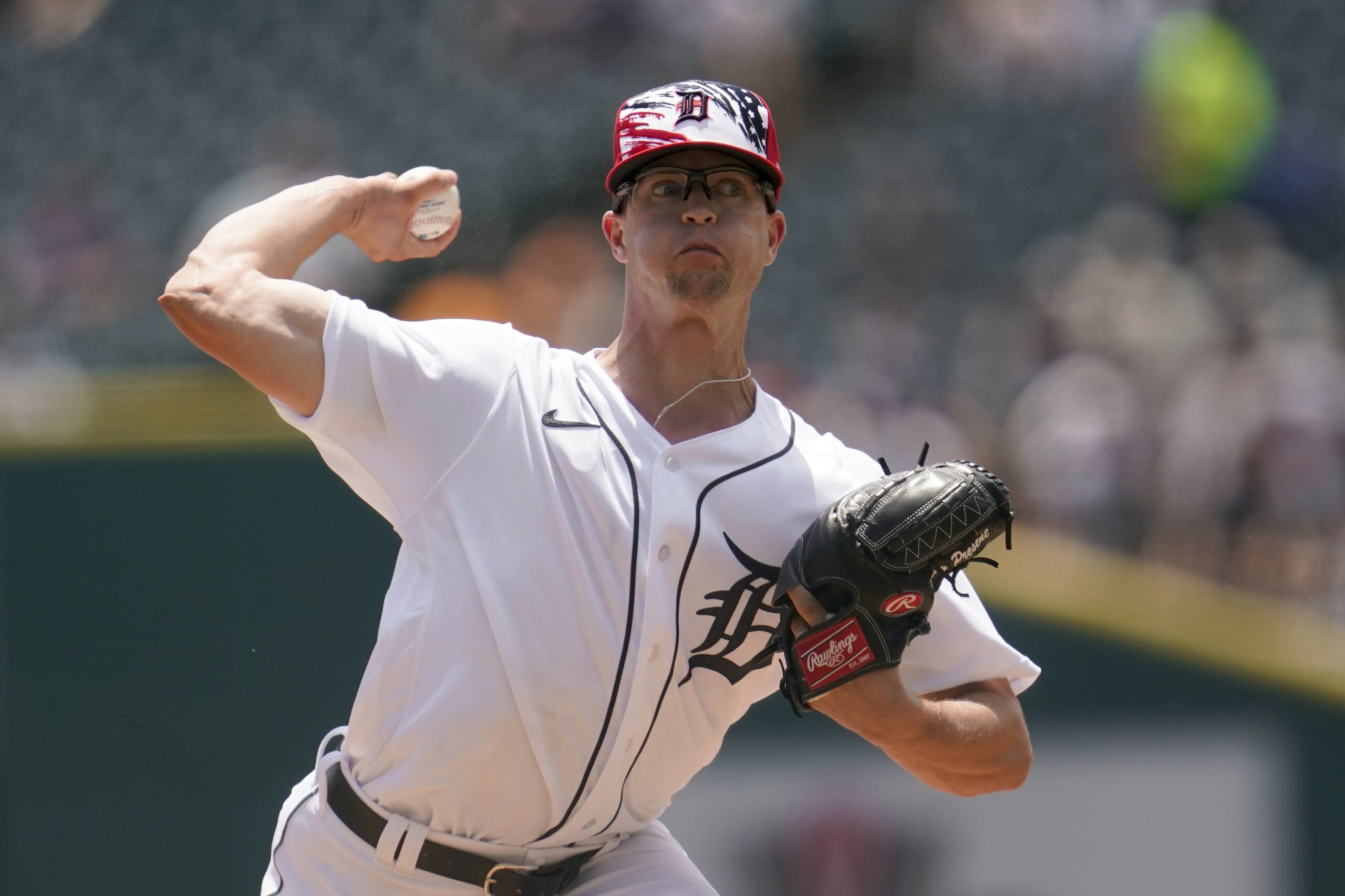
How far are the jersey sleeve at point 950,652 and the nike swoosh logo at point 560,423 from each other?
2.19ft

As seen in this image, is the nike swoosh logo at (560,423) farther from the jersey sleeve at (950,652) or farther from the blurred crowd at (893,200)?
the blurred crowd at (893,200)

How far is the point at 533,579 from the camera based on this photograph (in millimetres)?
2576

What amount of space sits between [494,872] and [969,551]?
3.05 ft

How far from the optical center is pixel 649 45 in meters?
8.85

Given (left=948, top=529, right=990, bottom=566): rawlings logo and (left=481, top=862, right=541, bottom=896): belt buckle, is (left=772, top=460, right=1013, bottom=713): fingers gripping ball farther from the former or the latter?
(left=481, top=862, right=541, bottom=896): belt buckle

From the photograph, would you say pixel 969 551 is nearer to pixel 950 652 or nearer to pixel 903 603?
pixel 903 603

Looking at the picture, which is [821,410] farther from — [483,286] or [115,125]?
[115,125]

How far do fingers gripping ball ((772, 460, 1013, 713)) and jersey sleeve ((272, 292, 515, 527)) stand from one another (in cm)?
58

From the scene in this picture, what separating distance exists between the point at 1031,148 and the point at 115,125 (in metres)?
5.21

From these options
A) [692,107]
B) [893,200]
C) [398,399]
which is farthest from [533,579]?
[893,200]

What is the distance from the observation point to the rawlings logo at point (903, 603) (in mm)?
2547

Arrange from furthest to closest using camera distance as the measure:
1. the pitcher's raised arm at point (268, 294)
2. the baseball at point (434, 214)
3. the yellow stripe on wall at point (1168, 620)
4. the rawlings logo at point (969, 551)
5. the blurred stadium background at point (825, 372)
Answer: the yellow stripe on wall at point (1168, 620), the blurred stadium background at point (825, 372), the baseball at point (434, 214), the rawlings logo at point (969, 551), the pitcher's raised arm at point (268, 294)

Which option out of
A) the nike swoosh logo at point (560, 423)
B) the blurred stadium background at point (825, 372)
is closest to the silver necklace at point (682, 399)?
the nike swoosh logo at point (560, 423)

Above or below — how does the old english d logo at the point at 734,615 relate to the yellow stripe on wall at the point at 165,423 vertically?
below
